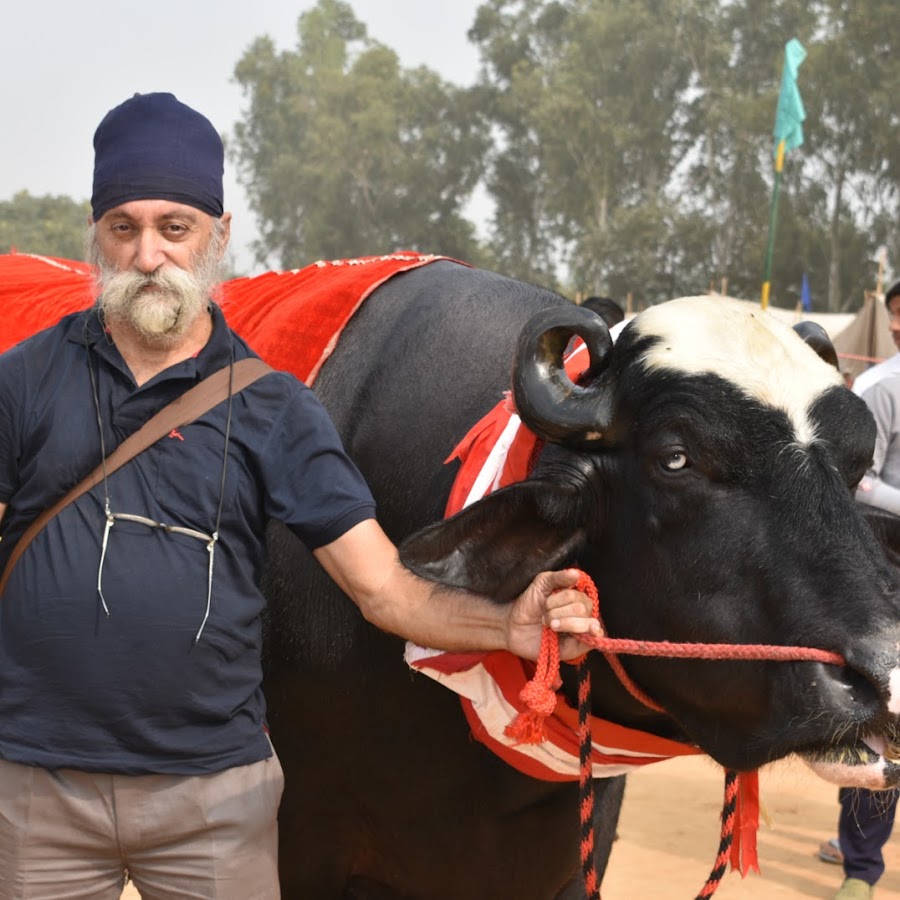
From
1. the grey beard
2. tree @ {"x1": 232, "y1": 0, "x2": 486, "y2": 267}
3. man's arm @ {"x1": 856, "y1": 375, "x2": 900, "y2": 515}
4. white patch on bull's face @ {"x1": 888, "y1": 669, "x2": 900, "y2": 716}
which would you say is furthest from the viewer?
tree @ {"x1": 232, "y1": 0, "x2": 486, "y2": 267}

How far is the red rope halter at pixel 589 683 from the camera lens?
2.21 meters

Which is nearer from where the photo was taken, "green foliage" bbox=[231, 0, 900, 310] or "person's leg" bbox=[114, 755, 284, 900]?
"person's leg" bbox=[114, 755, 284, 900]

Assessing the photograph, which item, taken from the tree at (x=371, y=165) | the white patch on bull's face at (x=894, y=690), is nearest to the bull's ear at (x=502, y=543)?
the white patch on bull's face at (x=894, y=690)

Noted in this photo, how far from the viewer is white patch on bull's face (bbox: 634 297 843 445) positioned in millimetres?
2359

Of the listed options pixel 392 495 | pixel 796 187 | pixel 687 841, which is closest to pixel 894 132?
pixel 796 187

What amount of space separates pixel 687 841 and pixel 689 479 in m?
4.62

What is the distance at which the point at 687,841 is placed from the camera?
648 cm

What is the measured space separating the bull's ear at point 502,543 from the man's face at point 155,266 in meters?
0.69

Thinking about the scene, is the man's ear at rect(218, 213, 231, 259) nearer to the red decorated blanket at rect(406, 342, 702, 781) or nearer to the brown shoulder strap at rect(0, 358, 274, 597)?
the brown shoulder strap at rect(0, 358, 274, 597)

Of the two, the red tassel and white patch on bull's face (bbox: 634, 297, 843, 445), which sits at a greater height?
white patch on bull's face (bbox: 634, 297, 843, 445)

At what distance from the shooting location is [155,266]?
8.73ft

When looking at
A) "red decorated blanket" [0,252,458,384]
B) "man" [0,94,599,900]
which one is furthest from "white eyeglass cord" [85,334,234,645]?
"red decorated blanket" [0,252,458,384]

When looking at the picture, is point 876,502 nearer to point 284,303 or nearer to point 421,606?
point 284,303

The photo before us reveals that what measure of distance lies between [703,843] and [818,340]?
4.20m
